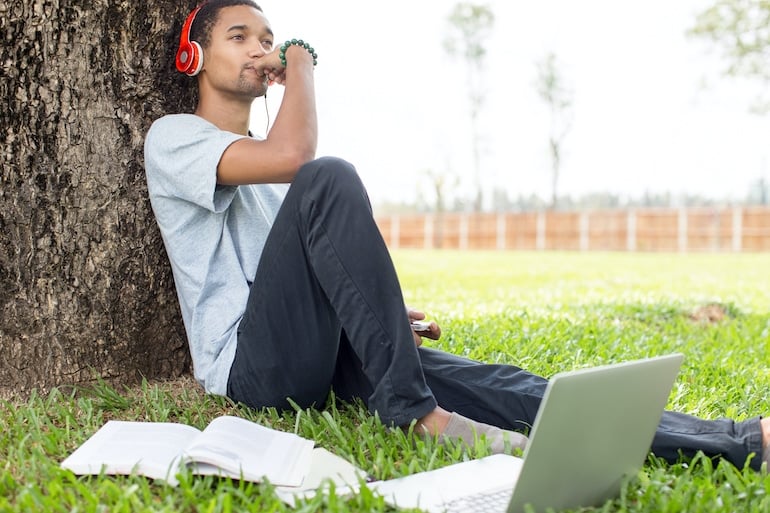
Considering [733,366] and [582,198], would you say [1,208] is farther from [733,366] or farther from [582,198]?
[582,198]

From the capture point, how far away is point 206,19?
2641 mm

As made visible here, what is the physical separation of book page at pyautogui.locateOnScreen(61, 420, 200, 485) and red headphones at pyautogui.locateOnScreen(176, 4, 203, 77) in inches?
47.3

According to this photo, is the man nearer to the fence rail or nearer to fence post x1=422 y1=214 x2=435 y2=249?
the fence rail

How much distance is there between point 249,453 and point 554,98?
24.1 meters

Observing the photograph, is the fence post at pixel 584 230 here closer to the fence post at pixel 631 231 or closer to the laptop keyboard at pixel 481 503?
the fence post at pixel 631 231

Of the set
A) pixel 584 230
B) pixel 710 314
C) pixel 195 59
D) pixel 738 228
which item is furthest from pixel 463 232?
pixel 195 59

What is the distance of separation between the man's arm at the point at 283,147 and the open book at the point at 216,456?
0.73 metres

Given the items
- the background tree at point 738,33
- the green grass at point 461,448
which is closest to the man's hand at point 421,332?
the green grass at point 461,448

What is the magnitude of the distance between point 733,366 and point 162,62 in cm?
274

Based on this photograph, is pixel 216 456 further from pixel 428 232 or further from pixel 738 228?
pixel 428 232

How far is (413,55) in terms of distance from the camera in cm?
2609

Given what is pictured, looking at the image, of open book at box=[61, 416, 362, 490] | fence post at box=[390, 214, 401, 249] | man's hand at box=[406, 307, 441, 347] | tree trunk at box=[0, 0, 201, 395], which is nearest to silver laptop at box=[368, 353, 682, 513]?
open book at box=[61, 416, 362, 490]

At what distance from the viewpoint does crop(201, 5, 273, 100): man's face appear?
260 cm

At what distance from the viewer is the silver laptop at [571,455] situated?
4.97 ft
